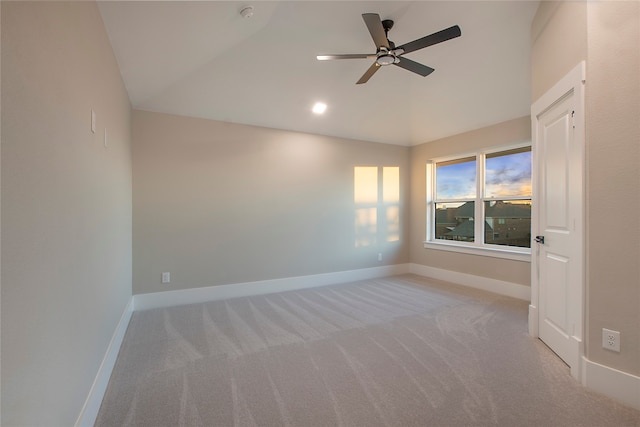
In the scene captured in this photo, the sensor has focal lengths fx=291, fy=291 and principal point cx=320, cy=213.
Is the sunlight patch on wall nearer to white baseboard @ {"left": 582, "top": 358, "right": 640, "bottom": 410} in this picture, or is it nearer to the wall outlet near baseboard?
the wall outlet near baseboard

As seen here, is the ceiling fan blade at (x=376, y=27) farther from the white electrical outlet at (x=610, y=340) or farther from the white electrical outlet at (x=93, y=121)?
the white electrical outlet at (x=610, y=340)

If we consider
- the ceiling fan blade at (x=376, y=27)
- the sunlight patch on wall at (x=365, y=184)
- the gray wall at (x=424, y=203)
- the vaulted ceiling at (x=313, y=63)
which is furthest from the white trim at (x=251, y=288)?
the ceiling fan blade at (x=376, y=27)

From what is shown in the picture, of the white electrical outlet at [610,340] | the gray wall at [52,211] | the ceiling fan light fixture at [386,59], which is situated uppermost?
the ceiling fan light fixture at [386,59]

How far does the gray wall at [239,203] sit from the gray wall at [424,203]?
0.78 m

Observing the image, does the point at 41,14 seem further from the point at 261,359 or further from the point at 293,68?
the point at 293,68

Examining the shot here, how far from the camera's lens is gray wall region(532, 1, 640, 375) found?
177 cm

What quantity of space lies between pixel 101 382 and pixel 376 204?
4253 mm

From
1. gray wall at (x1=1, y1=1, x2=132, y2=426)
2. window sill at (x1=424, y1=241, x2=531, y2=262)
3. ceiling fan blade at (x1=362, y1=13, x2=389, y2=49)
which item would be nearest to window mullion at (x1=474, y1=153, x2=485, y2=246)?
window sill at (x1=424, y1=241, x2=531, y2=262)

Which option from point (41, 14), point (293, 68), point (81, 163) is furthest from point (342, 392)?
point (293, 68)

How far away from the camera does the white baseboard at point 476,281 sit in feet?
12.7

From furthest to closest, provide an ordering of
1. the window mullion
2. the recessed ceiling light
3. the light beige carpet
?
the window mullion → the recessed ceiling light → the light beige carpet

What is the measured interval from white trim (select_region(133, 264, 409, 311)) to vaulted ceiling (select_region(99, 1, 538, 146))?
2249mm

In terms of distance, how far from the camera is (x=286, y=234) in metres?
4.34

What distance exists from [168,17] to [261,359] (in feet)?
8.77
